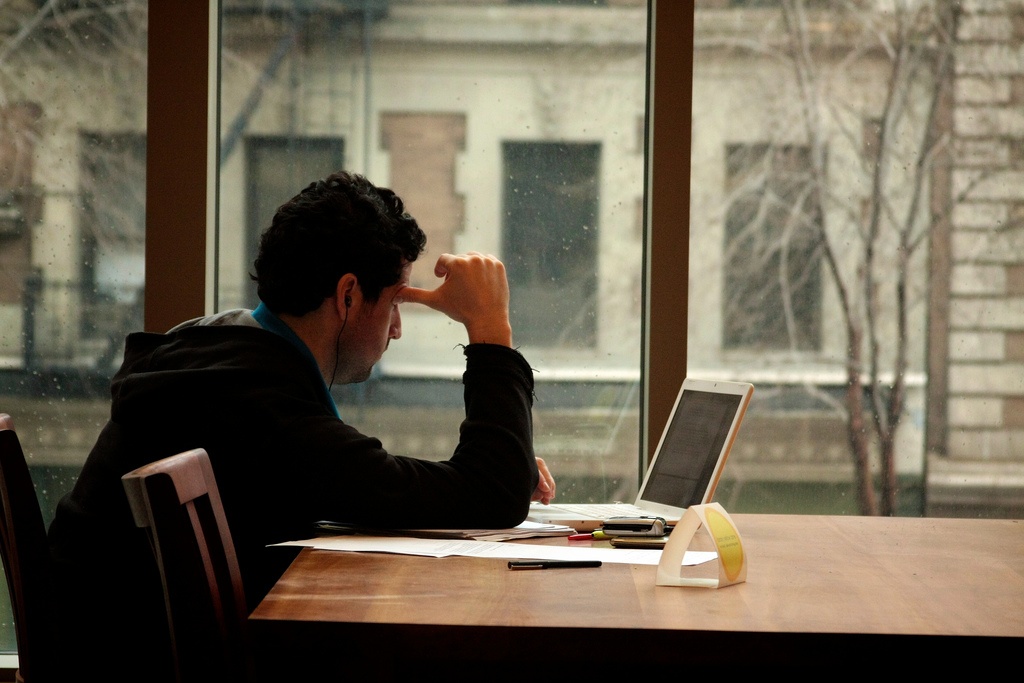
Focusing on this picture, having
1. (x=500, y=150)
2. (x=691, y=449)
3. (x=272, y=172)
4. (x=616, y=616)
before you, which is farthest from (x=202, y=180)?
(x=616, y=616)

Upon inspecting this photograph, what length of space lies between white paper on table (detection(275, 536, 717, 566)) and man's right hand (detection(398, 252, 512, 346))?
15.1 inches

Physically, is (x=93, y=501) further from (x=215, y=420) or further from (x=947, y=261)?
(x=947, y=261)

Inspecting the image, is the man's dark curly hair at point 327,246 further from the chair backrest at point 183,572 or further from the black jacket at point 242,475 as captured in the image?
the chair backrest at point 183,572

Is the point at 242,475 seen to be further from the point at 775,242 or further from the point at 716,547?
the point at 775,242

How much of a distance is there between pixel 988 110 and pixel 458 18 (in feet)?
4.65

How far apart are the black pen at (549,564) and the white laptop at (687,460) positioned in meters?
0.38

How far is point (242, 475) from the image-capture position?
148 cm

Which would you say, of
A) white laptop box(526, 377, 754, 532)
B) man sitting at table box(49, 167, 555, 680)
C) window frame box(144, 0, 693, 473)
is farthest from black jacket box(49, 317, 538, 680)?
window frame box(144, 0, 693, 473)

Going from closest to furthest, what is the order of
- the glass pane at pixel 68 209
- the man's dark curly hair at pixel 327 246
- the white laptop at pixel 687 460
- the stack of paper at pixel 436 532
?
1. the stack of paper at pixel 436 532
2. the man's dark curly hair at pixel 327 246
3. the white laptop at pixel 687 460
4. the glass pane at pixel 68 209

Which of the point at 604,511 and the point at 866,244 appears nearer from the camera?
the point at 604,511

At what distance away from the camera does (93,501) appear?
1.43 m

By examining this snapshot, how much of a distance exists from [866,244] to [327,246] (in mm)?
1628

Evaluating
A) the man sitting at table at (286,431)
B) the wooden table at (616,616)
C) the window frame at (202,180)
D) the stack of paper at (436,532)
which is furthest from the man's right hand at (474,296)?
the window frame at (202,180)

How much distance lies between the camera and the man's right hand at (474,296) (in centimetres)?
177
